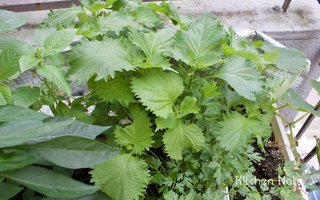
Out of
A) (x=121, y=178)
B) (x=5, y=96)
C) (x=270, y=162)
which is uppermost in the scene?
(x=5, y=96)

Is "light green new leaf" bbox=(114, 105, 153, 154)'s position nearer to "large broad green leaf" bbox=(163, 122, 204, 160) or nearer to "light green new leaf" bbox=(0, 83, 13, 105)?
"large broad green leaf" bbox=(163, 122, 204, 160)

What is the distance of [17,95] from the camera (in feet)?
1.93

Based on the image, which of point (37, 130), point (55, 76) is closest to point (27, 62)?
point (55, 76)

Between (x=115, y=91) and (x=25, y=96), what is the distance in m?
0.16

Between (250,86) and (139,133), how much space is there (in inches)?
8.8

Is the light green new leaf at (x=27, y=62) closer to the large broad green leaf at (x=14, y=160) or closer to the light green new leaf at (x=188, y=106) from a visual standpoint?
the large broad green leaf at (x=14, y=160)

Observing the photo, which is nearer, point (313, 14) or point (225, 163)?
point (225, 163)

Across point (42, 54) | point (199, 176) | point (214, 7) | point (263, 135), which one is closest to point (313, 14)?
point (214, 7)

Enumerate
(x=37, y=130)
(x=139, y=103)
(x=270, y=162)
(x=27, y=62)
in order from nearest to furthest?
1. (x=37, y=130)
2. (x=27, y=62)
3. (x=139, y=103)
4. (x=270, y=162)

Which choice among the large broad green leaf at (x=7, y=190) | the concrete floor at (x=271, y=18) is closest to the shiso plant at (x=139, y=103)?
the large broad green leaf at (x=7, y=190)

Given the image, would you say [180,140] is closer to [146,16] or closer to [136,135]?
[136,135]

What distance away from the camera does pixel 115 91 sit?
0.63 meters

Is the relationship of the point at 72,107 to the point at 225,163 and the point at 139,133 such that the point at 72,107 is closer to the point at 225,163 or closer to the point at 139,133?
the point at 139,133

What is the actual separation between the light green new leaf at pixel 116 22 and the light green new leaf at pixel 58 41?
0.08 m
